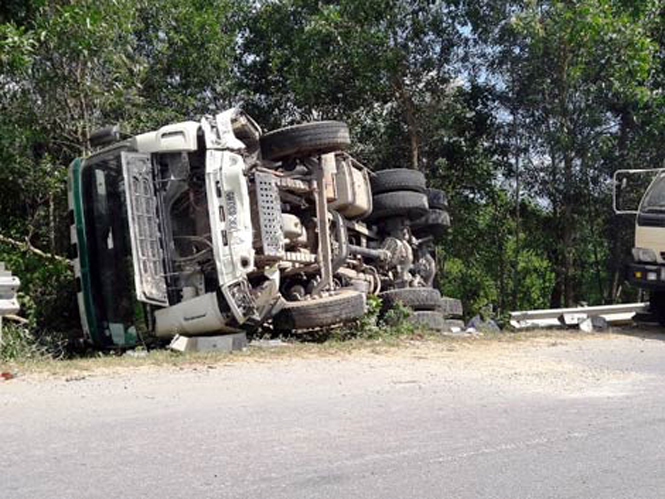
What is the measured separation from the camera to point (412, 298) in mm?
9195

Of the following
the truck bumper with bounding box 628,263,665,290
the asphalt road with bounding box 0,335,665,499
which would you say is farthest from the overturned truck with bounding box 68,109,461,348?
the truck bumper with bounding box 628,263,665,290

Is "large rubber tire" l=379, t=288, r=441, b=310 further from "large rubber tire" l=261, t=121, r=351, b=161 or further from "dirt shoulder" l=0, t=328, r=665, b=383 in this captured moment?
A: "large rubber tire" l=261, t=121, r=351, b=161

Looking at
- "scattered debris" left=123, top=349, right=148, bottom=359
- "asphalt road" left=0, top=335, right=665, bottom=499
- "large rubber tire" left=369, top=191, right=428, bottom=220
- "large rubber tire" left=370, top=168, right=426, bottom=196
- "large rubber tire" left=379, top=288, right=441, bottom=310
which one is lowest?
"asphalt road" left=0, top=335, right=665, bottom=499

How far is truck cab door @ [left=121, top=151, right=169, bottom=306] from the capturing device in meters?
7.01

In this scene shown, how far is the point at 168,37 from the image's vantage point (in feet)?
41.4

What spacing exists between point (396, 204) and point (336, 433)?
19.4 feet

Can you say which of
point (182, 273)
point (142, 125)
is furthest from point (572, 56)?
→ point (182, 273)

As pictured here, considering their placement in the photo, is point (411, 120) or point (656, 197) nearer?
point (656, 197)

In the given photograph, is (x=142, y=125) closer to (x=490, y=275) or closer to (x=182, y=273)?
(x=182, y=273)

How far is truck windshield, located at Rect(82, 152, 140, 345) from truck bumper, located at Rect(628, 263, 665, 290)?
20.7 feet

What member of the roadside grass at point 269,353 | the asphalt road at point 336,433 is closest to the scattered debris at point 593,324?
the roadside grass at point 269,353

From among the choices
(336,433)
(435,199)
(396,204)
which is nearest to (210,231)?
(336,433)

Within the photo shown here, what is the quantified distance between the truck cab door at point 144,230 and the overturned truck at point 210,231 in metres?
0.01

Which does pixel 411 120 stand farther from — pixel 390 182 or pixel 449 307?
pixel 449 307
